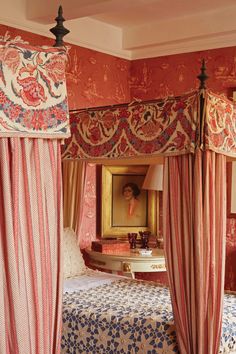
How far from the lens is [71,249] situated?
543 cm

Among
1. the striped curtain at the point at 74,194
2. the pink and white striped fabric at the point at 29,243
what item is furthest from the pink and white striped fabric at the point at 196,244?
the striped curtain at the point at 74,194

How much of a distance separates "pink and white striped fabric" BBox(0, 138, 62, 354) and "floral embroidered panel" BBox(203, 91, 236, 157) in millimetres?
1256

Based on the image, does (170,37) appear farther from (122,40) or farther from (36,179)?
(36,179)

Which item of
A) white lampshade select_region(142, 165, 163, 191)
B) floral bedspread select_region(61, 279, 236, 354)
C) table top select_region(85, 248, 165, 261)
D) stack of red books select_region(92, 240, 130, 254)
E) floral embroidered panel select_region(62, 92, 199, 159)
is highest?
floral embroidered panel select_region(62, 92, 199, 159)

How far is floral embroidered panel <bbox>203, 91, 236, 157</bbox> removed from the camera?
3.50 meters

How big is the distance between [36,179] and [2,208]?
200 millimetres

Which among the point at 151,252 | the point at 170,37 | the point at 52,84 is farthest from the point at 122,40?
the point at 52,84

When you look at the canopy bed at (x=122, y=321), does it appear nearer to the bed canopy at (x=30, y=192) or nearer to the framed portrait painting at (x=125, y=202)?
the bed canopy at (x=30, y=192)

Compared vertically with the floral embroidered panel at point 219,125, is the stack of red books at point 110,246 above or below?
below

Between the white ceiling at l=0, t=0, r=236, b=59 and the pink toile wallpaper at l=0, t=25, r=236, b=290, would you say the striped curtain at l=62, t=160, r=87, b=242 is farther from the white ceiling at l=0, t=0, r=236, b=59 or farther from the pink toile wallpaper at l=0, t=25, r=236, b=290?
the white ceiling at l=0, t=0, r=236, b=59

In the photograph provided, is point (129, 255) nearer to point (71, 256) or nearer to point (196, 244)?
point (71, 256)

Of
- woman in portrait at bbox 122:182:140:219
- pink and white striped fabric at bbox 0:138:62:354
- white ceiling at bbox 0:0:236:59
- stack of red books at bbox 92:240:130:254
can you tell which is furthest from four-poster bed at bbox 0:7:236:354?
white ceiling at bbox 0:0:236:59

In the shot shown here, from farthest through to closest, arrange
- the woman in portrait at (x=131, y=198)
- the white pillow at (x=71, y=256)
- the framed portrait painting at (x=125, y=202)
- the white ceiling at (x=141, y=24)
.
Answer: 1. the woman in portrait at (x=131, y=198)
2. the framed portrait painting at (x=125, y=202)
3. the white pillow at (x=71, y=256)
4. the white ceiling at (x=141, y=24)

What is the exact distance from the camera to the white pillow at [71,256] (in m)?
5.29
